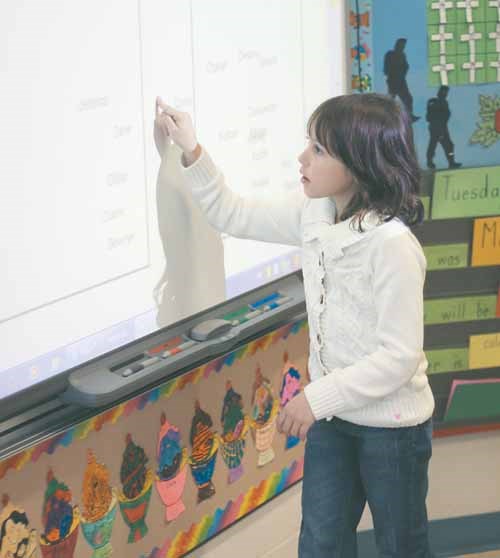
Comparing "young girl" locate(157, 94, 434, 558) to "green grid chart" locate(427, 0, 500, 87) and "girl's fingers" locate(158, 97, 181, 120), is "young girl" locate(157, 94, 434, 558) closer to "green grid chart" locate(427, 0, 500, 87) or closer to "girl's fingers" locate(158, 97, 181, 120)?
"girl's fingers" locate(158, 97, 181, 120)

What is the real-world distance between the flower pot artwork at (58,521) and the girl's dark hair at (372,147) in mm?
564

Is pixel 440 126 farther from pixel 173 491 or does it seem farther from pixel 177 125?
pixel 173 491

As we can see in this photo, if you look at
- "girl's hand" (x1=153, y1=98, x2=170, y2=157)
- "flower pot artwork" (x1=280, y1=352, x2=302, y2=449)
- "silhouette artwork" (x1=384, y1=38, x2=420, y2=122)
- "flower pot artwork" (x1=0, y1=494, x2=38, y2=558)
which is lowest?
"flower pot artwork" (x1=0, y1=494, x2=38, y2=558)

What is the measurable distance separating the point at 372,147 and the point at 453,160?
25.2 inches

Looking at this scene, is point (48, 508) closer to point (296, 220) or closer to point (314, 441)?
point (314, 441)

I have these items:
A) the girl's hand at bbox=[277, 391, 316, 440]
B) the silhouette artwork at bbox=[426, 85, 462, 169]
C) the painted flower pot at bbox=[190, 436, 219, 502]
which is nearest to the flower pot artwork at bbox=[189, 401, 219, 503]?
the painted flower pot at bbox=[190, 436, 219, 502]

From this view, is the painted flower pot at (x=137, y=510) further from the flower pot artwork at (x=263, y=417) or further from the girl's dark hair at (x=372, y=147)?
the girl's dark hair at (x=372, y=147)

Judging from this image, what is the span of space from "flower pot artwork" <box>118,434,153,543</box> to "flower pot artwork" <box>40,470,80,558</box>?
10 centimetres

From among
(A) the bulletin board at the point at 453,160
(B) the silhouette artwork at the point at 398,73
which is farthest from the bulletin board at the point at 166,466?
(B) the silhouette artwork at the point at 398,73

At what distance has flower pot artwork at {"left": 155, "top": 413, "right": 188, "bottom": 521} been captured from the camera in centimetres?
167

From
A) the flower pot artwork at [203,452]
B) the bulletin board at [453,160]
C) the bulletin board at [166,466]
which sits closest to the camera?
the bulletin board at [166,466]

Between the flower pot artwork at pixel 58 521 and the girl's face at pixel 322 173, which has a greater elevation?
the girl's face at pixel 322 173

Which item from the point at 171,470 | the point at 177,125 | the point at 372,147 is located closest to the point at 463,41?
the point at 372,147

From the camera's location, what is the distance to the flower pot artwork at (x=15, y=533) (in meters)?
1.40
